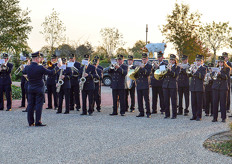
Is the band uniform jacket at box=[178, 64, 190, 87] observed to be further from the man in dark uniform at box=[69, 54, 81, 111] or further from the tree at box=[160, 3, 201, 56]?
the tree at box=[160, 3, 201, 56]

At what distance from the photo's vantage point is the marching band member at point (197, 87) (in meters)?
11.1

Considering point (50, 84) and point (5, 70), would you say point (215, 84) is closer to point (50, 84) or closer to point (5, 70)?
point (50, 84)

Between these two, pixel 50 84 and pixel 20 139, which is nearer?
pixel 20 139

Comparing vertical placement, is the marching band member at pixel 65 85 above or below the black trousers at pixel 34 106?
above

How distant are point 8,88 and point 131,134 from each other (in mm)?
6438

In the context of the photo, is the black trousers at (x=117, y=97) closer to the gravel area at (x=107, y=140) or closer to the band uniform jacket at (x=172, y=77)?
the gravel area at (x=107, y=140)

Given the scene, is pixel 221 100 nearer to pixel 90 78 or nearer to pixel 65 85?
pixel 90 78

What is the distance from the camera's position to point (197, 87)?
11.3m

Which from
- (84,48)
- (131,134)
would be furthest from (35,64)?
(84,48)

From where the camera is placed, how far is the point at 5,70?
514 inches

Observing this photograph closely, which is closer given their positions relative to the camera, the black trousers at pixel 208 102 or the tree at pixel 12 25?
the black trousers at pixel 208 102

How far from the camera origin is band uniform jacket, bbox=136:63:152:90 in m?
11.8

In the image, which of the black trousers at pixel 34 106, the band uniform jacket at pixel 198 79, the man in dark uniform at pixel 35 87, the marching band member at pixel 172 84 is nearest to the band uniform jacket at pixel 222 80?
the band uniform jacket at pixel 198 79

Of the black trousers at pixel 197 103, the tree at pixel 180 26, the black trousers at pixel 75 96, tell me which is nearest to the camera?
the black trousers at pixel 197 103
